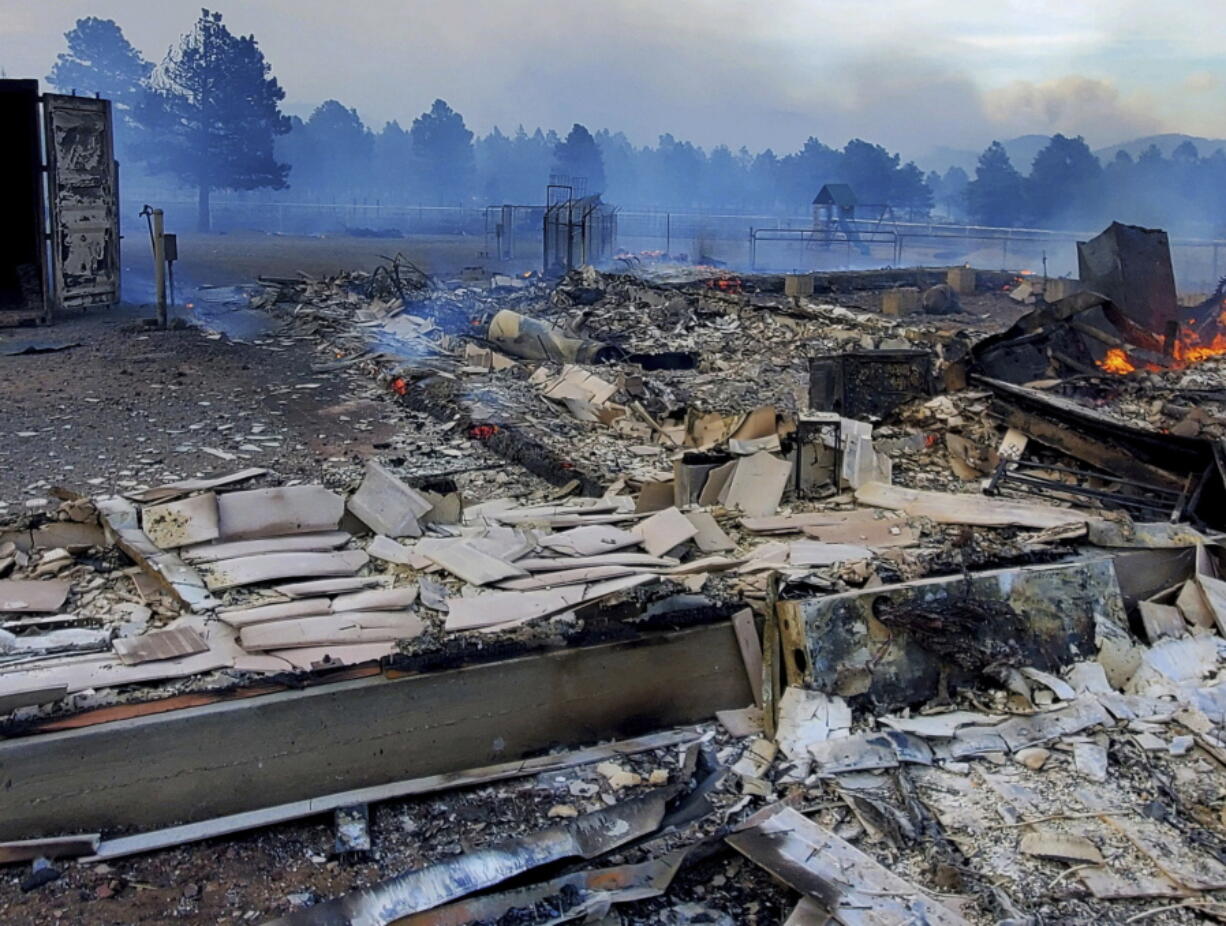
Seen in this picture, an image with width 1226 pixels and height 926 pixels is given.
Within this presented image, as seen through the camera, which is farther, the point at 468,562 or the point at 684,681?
the point at 468,562

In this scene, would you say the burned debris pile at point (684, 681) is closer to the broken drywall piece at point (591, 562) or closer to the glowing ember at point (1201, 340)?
the broken drywall piece at point (591, 562)

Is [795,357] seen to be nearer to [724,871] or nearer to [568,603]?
[568,603]

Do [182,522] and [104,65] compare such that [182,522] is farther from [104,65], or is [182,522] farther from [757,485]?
[104,65]

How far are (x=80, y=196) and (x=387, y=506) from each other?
12148 mm

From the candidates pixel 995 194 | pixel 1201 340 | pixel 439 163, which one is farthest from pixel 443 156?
pixel 1201 340

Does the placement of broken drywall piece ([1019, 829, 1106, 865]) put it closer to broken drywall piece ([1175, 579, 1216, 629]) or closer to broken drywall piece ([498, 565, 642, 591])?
broken drywall piece ([1175, 579, 1216, 629])

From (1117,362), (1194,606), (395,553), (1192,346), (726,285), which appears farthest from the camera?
(726,285)

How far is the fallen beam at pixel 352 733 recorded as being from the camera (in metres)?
3.69

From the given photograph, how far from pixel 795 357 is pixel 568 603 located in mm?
9893

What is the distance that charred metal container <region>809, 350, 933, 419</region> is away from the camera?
29.9ft

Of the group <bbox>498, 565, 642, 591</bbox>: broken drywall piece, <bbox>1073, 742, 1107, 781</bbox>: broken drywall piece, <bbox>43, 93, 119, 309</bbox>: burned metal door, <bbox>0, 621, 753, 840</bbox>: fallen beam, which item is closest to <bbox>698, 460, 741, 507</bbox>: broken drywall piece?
<bbox>498, 565, 642, 591</bbox>: broken drywall piece

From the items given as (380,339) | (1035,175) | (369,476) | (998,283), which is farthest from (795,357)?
(1035,175)

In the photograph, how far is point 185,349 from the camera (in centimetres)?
1298

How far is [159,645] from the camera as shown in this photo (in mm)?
4195
